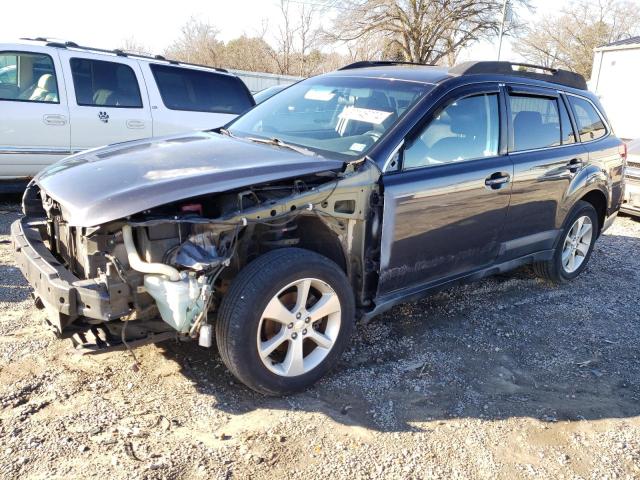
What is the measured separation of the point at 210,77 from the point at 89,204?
557 centimetres

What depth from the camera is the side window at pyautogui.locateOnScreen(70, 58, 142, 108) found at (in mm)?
6543

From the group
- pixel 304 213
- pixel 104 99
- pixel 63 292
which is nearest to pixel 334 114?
pixel 304 213

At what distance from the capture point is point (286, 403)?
119 inches

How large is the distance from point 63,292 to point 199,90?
5.55m

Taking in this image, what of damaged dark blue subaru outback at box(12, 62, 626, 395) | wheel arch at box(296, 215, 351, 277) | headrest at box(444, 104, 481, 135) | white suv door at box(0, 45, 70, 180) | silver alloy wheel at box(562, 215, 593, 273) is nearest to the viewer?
damaged dark blue subaru outback at box(12, 62, 626, 395)

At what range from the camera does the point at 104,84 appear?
22.1 feet

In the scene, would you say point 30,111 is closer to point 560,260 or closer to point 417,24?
point 560,260

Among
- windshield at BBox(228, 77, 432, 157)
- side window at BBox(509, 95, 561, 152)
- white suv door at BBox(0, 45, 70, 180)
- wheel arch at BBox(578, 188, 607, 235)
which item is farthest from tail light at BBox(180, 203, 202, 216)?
white suv door at BBox(0, 45, 70, 180)

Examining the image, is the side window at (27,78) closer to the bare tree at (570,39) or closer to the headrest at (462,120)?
the headrest at (462,120)

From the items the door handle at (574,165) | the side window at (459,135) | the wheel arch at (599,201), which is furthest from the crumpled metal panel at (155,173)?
the wheel arch at (599,201)

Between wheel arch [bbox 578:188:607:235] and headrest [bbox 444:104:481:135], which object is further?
wheel arch [bbox 578:188:607:235]

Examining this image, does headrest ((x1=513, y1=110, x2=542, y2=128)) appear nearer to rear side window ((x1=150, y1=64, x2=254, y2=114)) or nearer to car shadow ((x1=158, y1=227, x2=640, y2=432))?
car shadow ((x1=158, y1=227, x2=640, y2=432))

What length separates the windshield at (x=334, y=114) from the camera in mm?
3494

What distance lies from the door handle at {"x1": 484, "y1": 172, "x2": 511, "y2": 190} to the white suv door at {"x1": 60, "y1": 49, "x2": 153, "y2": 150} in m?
4.75
